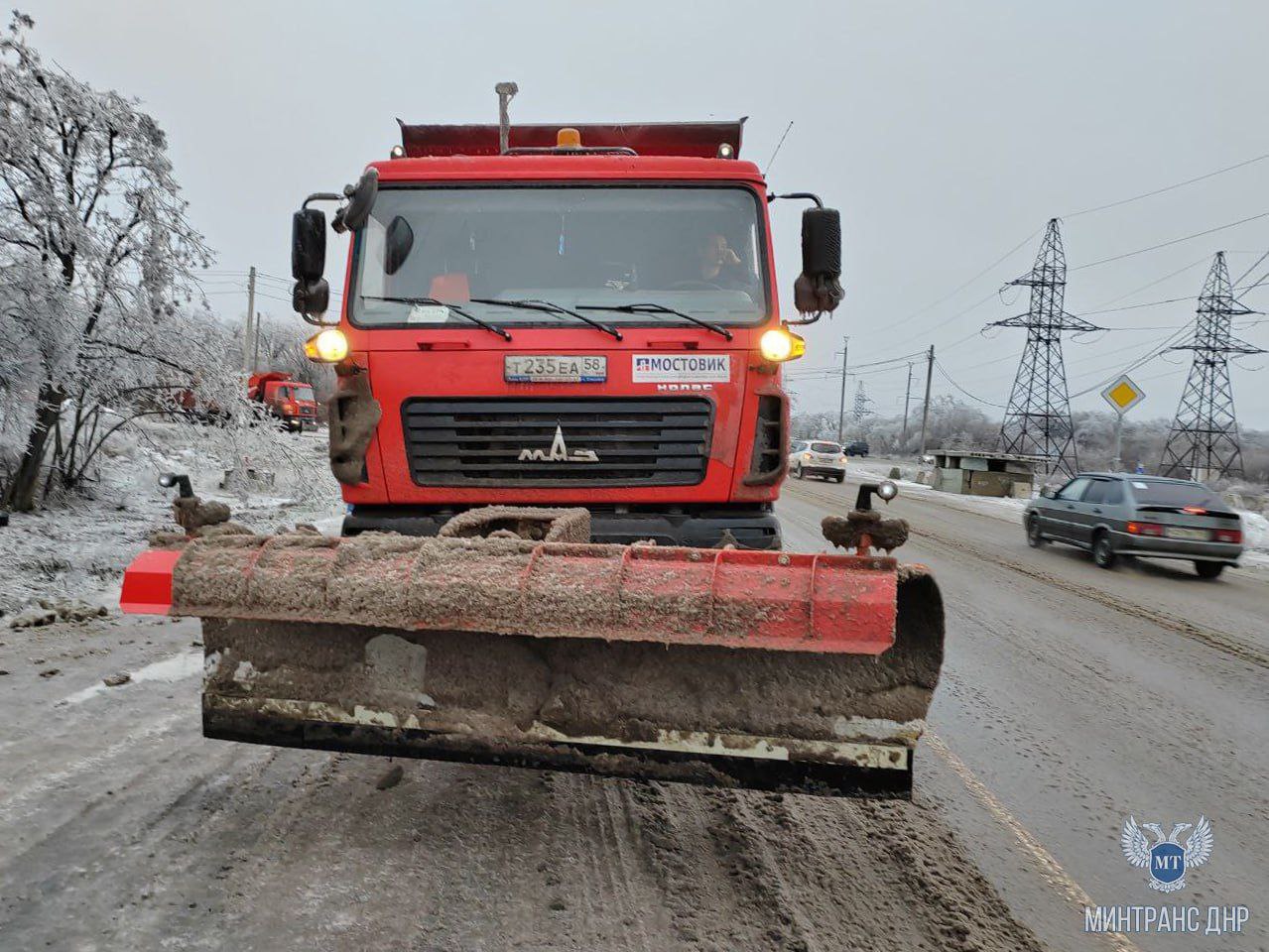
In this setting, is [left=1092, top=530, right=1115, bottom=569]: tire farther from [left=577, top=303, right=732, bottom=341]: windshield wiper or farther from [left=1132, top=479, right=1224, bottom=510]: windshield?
[left=577, top=303, right=732, bottom=341]: windshield wiper

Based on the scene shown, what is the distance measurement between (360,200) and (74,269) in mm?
7196

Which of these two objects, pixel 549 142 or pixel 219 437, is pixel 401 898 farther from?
pixel 219 437

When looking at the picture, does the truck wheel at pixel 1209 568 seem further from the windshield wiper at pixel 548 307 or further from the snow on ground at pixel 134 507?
the snow on ground at pixel 134 507

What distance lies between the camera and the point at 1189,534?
11.5 metres

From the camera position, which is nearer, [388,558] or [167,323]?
[388,558]

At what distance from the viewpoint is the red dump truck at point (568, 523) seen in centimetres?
245

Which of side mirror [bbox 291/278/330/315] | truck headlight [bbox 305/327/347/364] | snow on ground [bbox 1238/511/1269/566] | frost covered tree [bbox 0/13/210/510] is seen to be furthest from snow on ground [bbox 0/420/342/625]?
snow on ground [bbox 1238/511/1269/566]

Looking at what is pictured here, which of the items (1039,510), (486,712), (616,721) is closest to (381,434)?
(486,712)

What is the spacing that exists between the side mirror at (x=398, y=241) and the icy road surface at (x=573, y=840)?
252cm

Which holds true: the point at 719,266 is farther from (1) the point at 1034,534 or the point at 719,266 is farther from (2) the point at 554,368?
(1) the point at 1034,534

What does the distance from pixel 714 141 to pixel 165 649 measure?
17.0ft

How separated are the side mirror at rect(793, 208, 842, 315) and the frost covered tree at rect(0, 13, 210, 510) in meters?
8.15

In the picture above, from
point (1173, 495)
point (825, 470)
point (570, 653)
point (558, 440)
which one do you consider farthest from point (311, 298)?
point (825, 470)

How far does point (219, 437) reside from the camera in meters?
11.3
